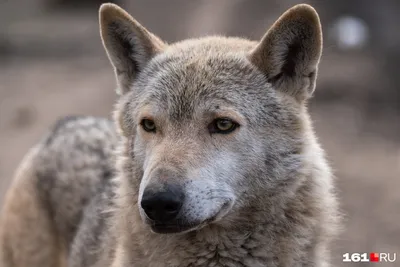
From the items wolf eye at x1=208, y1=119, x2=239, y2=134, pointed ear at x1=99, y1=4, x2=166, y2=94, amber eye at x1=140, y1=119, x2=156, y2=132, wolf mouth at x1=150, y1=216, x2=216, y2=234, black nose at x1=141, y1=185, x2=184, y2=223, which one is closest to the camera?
black nose at x1=141, y1=185, x2=184, y2=223

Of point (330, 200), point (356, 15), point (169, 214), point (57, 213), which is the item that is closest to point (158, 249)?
point (169, 214)

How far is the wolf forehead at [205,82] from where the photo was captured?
4516mm

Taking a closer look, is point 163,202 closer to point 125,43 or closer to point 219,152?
point 219,152

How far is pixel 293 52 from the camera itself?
15.7 feet

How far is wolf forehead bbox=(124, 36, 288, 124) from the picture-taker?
452cm

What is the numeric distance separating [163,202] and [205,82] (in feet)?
2.89

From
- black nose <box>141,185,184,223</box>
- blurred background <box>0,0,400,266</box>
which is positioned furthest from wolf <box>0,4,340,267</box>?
blurred background <box>0,0,400,266</box>

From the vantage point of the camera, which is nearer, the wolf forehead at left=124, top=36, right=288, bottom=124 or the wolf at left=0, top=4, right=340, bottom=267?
the wolf at left=0, top=4, right=340, bottom=267

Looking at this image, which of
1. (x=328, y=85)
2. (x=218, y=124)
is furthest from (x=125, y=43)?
(x=328, y=85)

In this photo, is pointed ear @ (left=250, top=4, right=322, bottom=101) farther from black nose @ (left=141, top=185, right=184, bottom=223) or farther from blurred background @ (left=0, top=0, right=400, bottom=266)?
blurred background @ (left=0, top=0, right=400, bottom=266)

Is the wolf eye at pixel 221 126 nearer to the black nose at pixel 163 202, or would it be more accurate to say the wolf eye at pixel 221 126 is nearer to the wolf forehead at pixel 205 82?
the wolf forehead at pixel 205 82

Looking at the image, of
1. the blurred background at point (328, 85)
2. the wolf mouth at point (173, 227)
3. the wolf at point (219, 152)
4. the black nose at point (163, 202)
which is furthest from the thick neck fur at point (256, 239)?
the blurred background at point (328, 85)

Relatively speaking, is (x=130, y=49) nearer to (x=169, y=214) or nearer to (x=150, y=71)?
(x=150, y=71)

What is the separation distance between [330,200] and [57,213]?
235 centimetres
